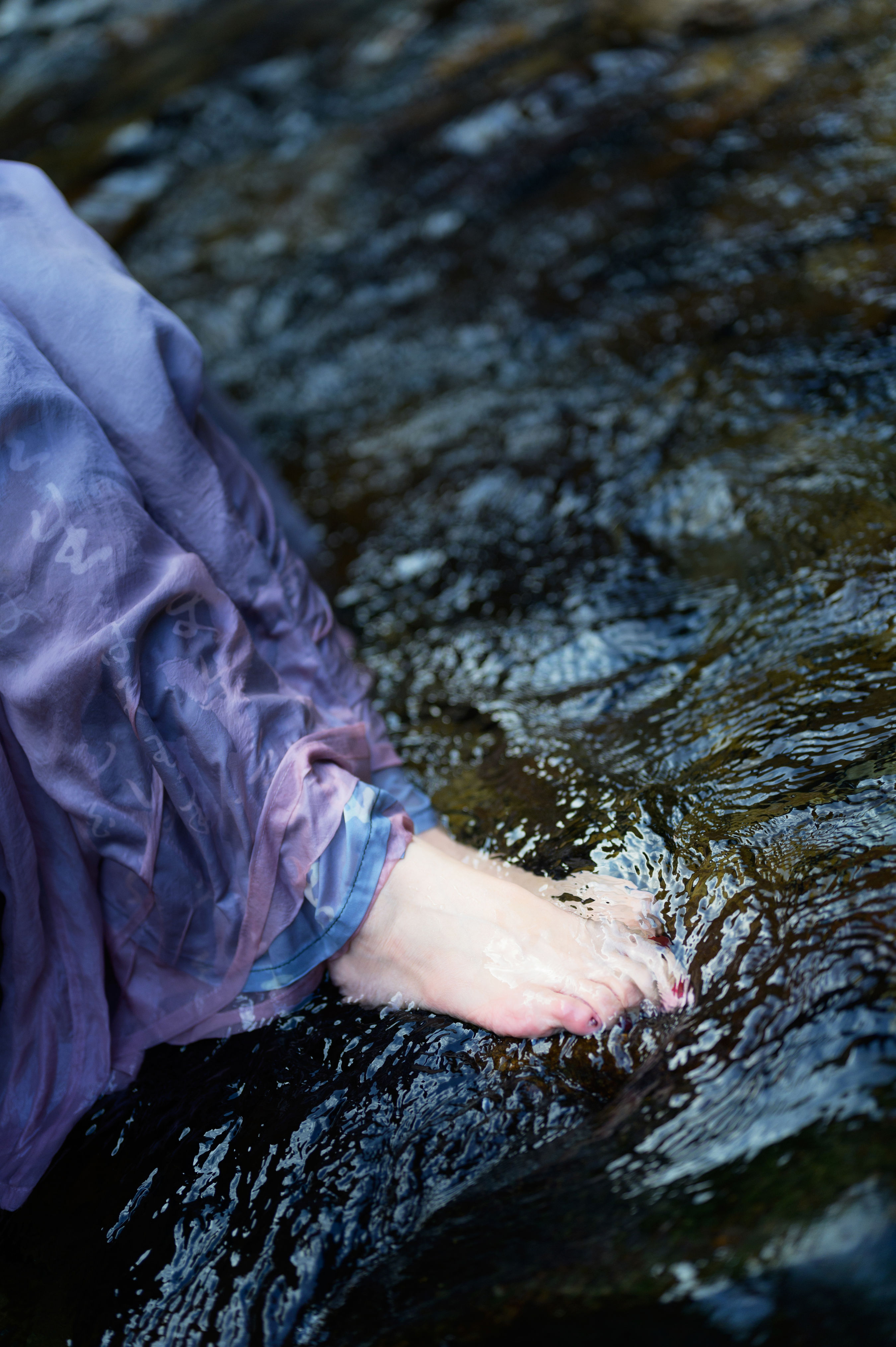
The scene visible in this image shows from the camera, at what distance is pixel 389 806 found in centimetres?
108

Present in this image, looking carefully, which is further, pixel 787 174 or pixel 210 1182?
pixel 787 174

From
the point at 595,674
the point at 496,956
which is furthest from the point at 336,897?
the point at 595,674

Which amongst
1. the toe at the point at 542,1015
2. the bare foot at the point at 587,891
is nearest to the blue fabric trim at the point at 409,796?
the bare foot at the point at 587,891

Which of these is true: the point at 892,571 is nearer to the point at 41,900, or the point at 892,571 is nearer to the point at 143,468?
the point at 143,468

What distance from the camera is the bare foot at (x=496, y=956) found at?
0.97 meters

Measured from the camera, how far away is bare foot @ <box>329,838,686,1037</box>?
0.97 m

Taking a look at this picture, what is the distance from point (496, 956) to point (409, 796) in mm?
265

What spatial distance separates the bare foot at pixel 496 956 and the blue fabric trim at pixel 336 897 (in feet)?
0.07

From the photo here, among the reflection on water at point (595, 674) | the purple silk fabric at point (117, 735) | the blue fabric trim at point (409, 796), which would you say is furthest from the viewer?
the blue fabric trim at point (409, 796)

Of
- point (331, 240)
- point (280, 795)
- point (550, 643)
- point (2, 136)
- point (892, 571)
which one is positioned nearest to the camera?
point (280, 795)

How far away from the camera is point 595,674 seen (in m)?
1.45

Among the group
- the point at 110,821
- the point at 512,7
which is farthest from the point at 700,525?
the point at 512,7

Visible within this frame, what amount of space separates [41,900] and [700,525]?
107cm

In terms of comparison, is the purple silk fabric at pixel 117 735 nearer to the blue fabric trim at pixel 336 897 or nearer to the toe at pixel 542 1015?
the blue fabric trim at pixel 336 897
